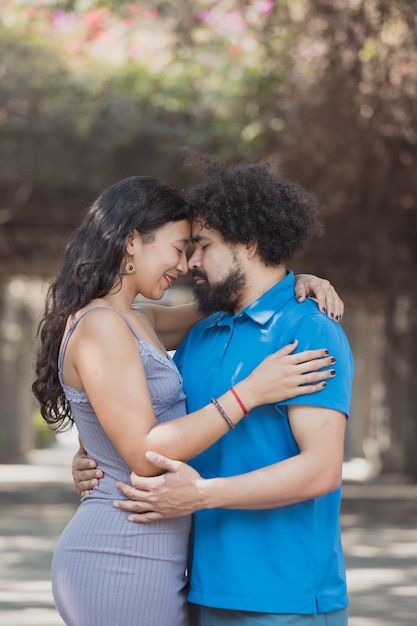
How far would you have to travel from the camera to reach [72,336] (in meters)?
2.84

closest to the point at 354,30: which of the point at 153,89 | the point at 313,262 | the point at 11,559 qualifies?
the point at 153,89

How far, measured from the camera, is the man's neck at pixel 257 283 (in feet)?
9.71

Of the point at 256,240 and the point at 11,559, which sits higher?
the point at 256,240

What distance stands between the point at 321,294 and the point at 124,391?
64 cm

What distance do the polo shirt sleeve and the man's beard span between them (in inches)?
9.4

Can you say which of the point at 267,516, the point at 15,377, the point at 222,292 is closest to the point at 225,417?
the point at 267,516

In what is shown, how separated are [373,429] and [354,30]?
998cm

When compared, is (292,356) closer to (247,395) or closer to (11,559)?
(247,395)

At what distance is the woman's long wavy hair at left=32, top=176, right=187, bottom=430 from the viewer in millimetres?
2914

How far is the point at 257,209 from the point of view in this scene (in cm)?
292

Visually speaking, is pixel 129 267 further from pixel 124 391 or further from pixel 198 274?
pixel 124 391

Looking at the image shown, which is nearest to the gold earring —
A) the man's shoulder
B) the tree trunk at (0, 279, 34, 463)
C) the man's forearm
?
the man's shoulder

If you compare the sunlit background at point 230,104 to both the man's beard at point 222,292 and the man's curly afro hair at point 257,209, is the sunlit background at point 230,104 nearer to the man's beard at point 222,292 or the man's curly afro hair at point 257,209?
the man's curly afro hair at point 257,209

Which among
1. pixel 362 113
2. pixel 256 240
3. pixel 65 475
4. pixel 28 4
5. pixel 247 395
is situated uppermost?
pixel 28 4
